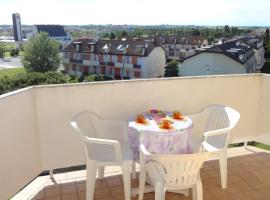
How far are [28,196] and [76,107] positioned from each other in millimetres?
957

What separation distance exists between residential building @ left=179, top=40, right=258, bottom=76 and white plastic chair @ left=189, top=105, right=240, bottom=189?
2434 centimetres

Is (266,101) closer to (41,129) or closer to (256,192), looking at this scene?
(256,192)

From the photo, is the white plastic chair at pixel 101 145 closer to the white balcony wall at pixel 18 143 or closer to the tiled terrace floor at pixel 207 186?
the tiled terrace floor at pixel 207 186

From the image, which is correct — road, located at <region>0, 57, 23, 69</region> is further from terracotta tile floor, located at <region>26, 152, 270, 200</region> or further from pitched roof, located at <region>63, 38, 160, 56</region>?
terracotta tile floor, located at <region>26, 152, 270, 200</region>

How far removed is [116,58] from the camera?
3128 cm

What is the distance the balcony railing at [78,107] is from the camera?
8.40ft

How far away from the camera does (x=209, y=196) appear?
2.71 meters

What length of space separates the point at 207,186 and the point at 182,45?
45120 mm

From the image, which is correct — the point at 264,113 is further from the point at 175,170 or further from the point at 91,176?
the point at 91,176

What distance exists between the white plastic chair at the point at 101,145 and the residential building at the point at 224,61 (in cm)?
2493

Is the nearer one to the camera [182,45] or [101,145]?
[101,145]

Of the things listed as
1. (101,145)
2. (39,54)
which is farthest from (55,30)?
(101,145)

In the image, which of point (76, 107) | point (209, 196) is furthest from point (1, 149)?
point (209, 196)

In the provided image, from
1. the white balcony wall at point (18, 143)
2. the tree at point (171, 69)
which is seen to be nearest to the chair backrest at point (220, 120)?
the white balcony wall at point (18, 143)
